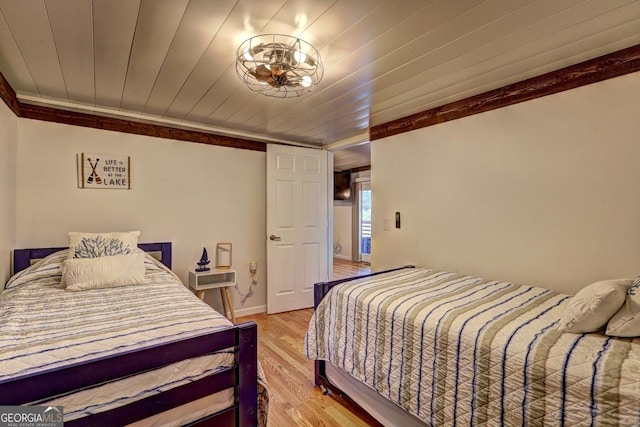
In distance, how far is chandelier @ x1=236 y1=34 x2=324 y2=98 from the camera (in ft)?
5.21

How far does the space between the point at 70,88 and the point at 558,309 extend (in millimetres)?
3417

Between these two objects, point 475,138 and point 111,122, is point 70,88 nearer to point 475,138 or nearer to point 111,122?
point 111,122

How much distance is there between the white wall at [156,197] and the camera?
2.46 m

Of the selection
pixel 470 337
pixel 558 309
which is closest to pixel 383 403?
pixel 470 337

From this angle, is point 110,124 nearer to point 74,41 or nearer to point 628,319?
point 74,41

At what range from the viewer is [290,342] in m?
2.81

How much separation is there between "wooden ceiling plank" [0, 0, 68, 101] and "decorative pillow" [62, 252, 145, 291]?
124 centimetres

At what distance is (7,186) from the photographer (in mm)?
2127

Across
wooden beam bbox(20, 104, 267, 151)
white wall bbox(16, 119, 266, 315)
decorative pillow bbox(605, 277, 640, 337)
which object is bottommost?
decorative pillow bbox(605, 277, 640, 337)

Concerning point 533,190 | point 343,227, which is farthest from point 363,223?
point 533,190

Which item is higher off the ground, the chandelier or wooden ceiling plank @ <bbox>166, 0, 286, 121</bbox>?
wooden ceiling plank @ <bbox>166, 0, 286, 121</bbox>

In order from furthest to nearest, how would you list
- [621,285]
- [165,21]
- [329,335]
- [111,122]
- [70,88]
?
[111,122]
[70,88]
[329,335]
[165,21]
[621,285]

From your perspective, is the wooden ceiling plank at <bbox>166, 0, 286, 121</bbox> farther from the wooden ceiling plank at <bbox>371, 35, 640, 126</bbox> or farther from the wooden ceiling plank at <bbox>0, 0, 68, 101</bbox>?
the wooden ceiling plank at <bbox>371, 35, 640, 126</bbox>

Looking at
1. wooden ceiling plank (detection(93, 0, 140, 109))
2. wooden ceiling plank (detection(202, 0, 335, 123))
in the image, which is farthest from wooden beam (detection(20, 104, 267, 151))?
wooden ceiling plank (detection(202, 0, 335, 123))
